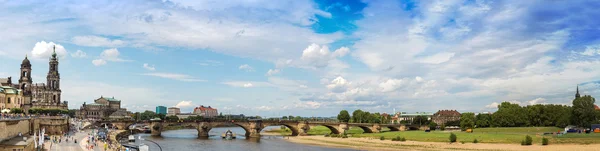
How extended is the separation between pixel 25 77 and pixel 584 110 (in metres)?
132

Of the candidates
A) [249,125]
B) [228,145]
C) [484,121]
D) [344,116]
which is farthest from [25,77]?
[484,121]

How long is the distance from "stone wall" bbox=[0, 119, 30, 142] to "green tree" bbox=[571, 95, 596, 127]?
98.1 meters

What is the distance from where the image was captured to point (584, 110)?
9981 centimetres

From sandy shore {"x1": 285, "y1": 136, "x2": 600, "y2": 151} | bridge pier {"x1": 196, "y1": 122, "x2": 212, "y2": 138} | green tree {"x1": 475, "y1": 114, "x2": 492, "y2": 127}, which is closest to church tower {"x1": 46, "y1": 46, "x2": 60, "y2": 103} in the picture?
bridge pier {"x1": 196, "y1": 122, "x2": 212, "y2": 138}

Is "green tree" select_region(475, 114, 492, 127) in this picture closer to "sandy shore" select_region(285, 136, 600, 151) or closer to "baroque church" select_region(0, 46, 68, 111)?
"sandy shore" select_region(285, 136, 600, 151)

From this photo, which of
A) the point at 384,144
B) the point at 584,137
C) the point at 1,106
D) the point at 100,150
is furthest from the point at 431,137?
the point at 1,106

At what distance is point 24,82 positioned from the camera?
429ft

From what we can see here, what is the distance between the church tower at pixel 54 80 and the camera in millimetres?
144125

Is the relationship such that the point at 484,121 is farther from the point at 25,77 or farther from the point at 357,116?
the point at 25,77

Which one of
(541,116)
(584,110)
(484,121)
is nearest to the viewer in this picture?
(584,110)

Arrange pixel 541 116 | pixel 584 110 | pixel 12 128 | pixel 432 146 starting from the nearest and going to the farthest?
pixel 12 128 → pixel 432 146 → pixel 584 110 → pixel 541 116

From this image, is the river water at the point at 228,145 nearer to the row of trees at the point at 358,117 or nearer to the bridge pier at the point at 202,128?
the bridge pier at the point at 202,128

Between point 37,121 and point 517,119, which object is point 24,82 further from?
point 517,119

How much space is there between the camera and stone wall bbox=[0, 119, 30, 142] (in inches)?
2085
